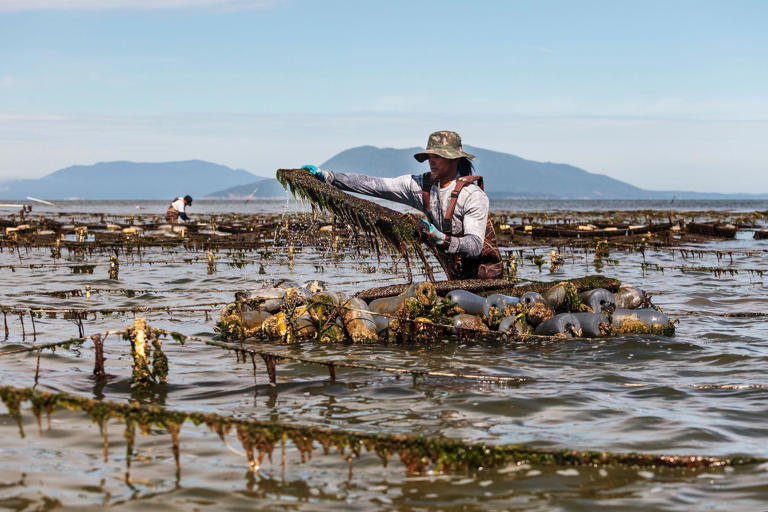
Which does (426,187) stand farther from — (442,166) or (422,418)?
(422,418)

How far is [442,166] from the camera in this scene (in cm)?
980

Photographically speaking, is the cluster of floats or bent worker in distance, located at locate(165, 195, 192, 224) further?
bent worker in distance, located at locate(165, 195, 192, 224)

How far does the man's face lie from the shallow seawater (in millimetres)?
1913

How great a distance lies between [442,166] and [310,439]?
19.6 ft

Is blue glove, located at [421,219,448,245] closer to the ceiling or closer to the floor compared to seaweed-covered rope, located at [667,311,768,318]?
closer to the ceiling

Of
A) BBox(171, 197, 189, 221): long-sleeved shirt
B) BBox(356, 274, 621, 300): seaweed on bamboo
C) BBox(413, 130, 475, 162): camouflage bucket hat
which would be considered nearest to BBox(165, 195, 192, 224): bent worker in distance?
BBox(171, 197, 189, 221): long-sleeved shirt

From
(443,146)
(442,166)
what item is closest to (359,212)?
(442,166)

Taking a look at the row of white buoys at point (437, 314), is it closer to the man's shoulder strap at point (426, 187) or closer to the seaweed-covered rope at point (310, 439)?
the man's shoulder strap at point (426, 187)

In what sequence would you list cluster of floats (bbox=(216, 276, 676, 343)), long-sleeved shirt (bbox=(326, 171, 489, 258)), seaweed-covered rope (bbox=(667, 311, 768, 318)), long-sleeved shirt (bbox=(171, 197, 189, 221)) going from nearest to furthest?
cluster of floats (bbox=(216, 276, 676, 343)) → long-sleeved shirt (bbox=(326, 171, 489, 258)) → seaweed-covered rope (bbox=(667, 311, 768, 318)) → long-sleeved shirt (bbox=(171, 197, 189, 221))

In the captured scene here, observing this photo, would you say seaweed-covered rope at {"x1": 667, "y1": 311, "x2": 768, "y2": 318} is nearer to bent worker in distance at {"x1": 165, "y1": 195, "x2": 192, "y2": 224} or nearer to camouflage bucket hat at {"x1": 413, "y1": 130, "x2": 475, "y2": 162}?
camouflage bucket hat at {"x1": 413, "y1": 130, "x2": 475, "y2": 162}

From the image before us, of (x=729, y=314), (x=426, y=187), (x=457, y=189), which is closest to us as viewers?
(x=457, y=189)

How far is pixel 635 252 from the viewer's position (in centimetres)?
2795

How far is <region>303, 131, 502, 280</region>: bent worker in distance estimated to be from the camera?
9.52 metres

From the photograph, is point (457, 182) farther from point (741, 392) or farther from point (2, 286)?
point (2, 286)
